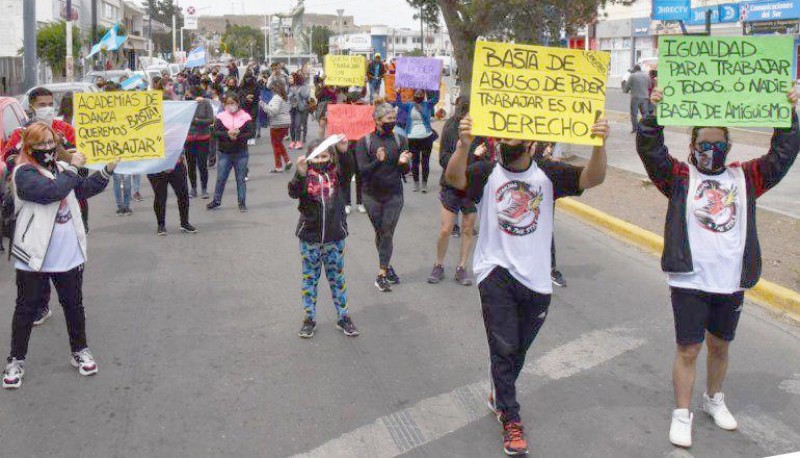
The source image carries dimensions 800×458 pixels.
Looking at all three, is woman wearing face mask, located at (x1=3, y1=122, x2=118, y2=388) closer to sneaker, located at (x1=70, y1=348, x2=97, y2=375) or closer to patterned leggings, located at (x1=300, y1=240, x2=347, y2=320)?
sneaker, located at (x1=70, y1=348, x2=97, y2=375)

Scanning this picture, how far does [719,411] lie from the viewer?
507 cm

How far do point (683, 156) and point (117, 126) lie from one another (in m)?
12.3

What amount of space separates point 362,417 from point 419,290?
3080mm

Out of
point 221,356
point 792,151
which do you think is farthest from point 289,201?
point 792,151

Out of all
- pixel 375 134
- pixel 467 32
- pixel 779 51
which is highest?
pixel 467 32

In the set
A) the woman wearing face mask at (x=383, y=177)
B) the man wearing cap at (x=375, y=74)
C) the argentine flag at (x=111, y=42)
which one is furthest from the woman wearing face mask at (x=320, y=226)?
the man wearing cap at (x=375, y=74)

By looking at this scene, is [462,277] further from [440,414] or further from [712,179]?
[712,179]

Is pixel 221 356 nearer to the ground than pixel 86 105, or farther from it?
nearer to the ground

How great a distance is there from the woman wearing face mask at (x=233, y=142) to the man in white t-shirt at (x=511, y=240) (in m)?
7.77

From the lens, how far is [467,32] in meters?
19.5

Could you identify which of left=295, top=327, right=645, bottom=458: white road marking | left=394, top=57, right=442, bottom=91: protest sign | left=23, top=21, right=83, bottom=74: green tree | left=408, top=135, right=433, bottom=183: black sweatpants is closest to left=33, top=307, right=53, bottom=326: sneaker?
left=295, top=327, right=645, bottom=458: white road marking

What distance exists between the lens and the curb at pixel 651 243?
24.5ft

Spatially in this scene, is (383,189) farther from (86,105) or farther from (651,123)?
(651,123)

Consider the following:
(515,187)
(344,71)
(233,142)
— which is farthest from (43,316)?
(344,71)
